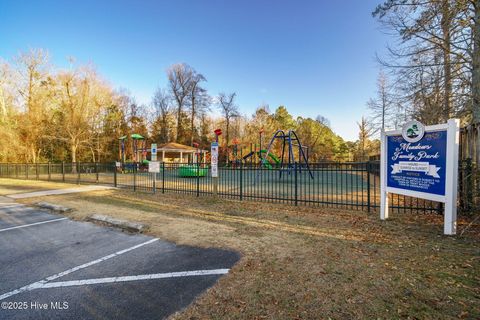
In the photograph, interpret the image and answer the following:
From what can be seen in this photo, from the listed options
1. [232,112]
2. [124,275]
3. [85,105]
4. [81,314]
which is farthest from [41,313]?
[232,112]

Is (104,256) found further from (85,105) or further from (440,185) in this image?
(85,105)

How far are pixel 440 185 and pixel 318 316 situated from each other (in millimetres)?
4094

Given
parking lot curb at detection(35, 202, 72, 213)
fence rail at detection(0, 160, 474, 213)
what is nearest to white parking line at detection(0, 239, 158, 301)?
parking lot curb at detection(35, 202, 72, 213)

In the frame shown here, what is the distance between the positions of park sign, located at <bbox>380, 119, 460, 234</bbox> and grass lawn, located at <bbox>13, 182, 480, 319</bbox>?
73cm

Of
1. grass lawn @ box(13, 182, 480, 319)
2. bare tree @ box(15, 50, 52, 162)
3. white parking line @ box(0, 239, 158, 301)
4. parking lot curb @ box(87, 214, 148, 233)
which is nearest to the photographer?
grass lawn @ box(13, 182, 480, 319)

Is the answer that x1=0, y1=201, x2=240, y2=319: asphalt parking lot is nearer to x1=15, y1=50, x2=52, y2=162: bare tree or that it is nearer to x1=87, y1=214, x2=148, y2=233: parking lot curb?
x1=87, y1=214, x2=148, y2=233: parking lot curb

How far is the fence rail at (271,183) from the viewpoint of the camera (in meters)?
6.77

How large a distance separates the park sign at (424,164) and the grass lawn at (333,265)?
73 centimetres

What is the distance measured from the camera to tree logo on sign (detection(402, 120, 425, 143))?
4.92m

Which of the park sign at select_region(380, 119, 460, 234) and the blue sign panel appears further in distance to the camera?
the blue sign panel

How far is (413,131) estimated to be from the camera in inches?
198

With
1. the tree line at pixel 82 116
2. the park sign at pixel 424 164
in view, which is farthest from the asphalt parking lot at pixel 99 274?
the tree line at pixel 82 116

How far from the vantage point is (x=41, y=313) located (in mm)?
2381

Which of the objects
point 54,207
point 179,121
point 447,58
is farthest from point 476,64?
point 179,121
